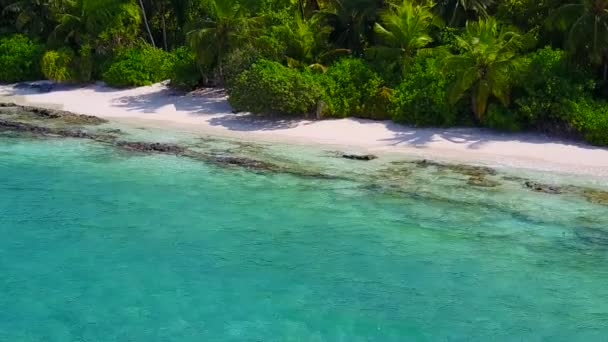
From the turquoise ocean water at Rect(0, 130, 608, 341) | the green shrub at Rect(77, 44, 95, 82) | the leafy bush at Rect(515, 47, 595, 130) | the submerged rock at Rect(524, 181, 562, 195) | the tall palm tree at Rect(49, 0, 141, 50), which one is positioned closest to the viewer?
the turquoise ocean water at Rect(0, 130, 608, 341)

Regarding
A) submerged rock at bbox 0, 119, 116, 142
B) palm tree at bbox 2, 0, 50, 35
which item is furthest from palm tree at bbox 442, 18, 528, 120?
palm tree at bbox 2, 0, 50, 35

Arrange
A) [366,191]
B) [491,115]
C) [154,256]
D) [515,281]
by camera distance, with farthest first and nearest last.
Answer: [491,115] < [366,191] < [154,256] < [515,281]

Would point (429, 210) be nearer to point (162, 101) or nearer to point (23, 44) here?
point (162, 101)

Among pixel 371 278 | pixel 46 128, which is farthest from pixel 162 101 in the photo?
pixel 371 278

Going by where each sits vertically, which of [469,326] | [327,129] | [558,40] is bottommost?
[469,326]

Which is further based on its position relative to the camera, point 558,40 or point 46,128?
point 46,128

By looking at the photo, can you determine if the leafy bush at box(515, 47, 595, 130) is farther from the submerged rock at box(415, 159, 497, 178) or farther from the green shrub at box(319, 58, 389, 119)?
the green shrub at box(319, 58, 389, 119)

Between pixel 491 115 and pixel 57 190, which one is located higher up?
pixel 491 115

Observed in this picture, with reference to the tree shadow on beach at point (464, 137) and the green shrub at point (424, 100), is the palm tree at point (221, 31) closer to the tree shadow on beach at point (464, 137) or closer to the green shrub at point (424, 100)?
the green shrub at point (424, 100)
